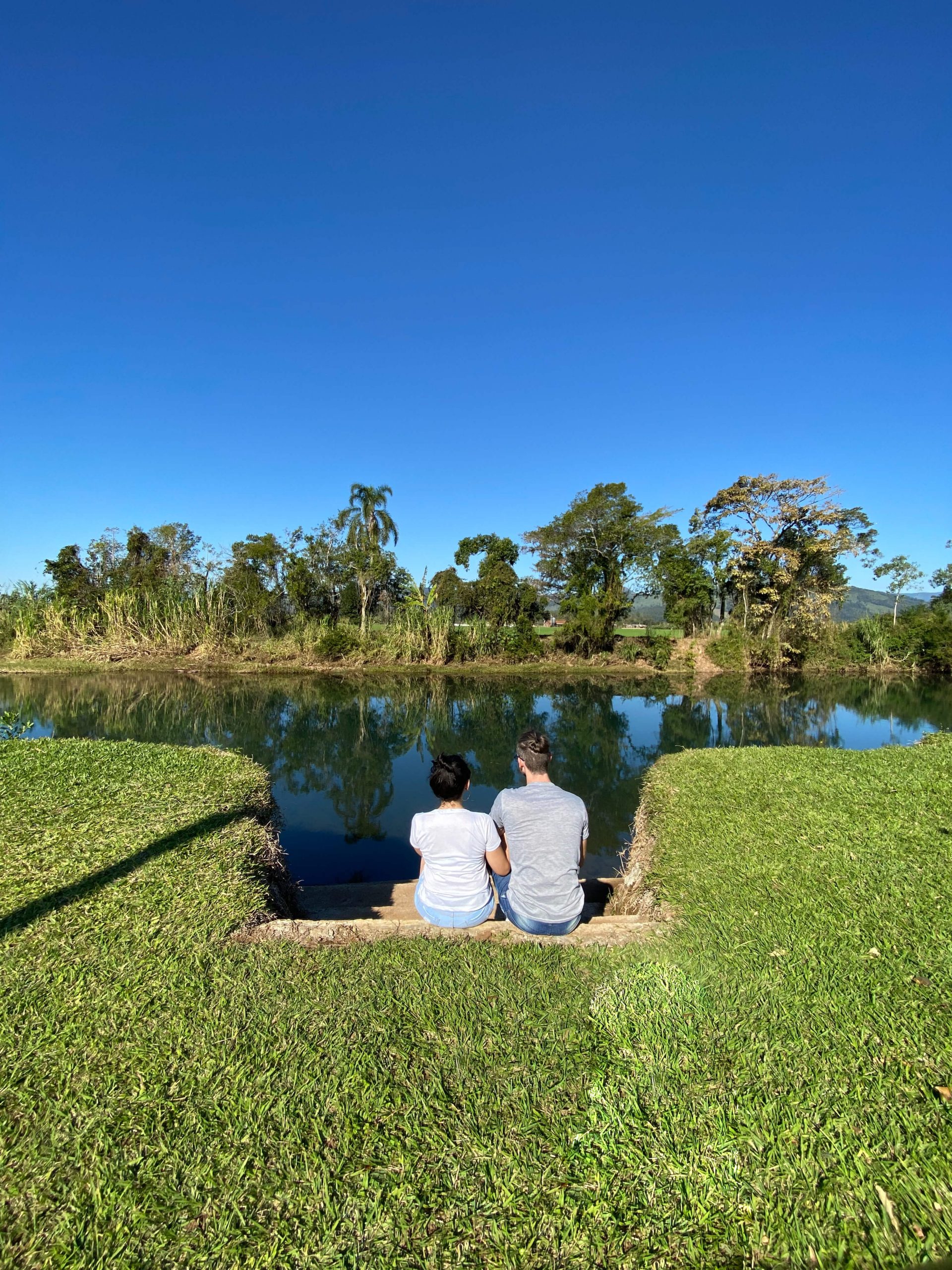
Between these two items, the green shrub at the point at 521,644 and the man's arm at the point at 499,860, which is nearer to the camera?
the man's arm at the point at 499,860

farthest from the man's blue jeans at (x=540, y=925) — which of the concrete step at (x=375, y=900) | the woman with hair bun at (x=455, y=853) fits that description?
the concrete step at (x=375, y=900)

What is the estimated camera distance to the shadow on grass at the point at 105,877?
9.28 ft

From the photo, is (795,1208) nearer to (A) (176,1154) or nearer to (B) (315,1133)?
(B) (315,1133)

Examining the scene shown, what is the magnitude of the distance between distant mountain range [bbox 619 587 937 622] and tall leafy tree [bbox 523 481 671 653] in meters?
1.73

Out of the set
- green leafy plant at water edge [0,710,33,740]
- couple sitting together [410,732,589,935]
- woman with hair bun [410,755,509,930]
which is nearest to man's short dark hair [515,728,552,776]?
couple sitting together [410,732,589,935]

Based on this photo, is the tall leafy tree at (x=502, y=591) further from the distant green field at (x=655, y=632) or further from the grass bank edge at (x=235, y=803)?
the grass bank edge at (x=235, y=803)

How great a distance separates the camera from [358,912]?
423 cm

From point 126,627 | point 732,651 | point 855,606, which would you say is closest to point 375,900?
point 126,627

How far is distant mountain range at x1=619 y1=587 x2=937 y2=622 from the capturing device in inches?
1121

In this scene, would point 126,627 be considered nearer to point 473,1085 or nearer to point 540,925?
point 540,925

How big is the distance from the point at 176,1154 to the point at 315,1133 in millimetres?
379

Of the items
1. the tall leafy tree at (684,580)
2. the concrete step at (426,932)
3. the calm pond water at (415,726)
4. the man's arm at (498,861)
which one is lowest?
the calm pond water at (415,726)

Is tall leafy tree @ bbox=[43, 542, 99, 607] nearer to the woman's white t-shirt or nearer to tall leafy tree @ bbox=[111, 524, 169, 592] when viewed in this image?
tall leafy tree @ bbox=[111, 524, 169, 592]

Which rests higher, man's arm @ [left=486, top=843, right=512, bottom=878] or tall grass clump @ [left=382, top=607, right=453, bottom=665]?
tall grass clump @ [left=382, top=607, right=453, bottom=665]
